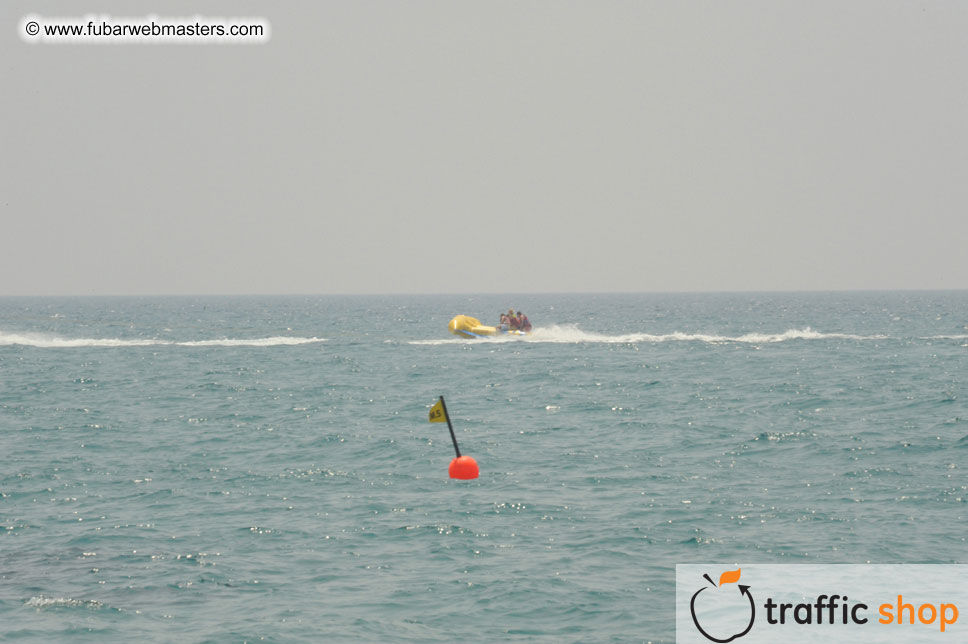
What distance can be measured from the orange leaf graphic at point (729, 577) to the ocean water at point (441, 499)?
75 centimetres

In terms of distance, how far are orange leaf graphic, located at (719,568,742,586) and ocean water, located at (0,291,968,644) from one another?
0.75 m

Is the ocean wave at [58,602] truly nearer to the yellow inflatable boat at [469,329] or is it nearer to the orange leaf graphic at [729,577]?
the orange leaf graphic at [729,577]

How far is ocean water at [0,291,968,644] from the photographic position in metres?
13.5

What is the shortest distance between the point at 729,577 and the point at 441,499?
6.98 m

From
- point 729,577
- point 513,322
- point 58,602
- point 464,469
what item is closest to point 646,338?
point 513,322

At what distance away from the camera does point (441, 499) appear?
19797mm

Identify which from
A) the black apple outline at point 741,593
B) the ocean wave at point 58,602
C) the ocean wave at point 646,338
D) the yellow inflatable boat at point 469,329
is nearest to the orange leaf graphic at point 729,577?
the black apple outline at point 741,593

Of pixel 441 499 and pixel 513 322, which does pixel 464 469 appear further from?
pixel 513 322

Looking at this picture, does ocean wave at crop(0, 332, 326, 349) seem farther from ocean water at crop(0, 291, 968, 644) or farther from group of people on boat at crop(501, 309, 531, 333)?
ocean water at crop(0, 291, 968, 644)

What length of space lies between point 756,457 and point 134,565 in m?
15.5

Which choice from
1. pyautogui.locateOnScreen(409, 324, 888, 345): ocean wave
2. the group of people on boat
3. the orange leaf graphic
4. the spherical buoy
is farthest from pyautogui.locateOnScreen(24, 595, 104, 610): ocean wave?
pyautogui.locateOnScreen(409, 324, 888, 345): ocean wave

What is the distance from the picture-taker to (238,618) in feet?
43.0

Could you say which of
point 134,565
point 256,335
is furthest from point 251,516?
point 256,335

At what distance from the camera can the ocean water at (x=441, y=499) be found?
13.5 metres
